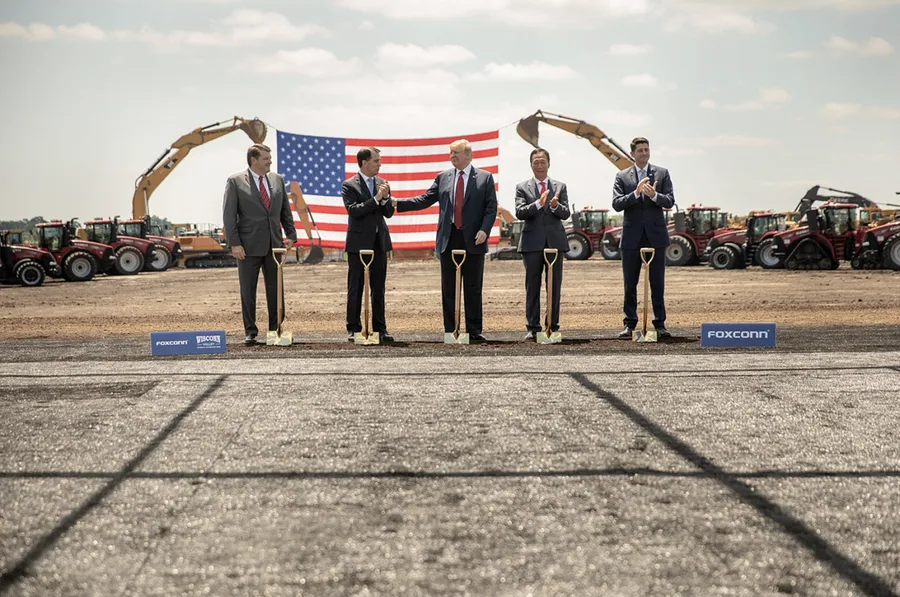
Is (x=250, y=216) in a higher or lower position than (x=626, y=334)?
higher

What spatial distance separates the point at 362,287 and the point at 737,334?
3.28 metres

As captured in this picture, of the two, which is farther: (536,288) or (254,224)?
(536,288)

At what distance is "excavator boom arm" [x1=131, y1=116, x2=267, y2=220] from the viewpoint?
32844mm

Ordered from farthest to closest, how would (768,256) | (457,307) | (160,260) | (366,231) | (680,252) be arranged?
(160,260), (680,252), (768,256), (366,231), (457,307)

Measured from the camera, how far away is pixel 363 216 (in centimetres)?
759

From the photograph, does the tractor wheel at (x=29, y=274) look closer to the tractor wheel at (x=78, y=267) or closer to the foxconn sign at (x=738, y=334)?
the tractor wheel at (x=78, y=267)

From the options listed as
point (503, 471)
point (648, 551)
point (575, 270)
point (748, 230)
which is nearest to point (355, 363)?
point (503, 471)

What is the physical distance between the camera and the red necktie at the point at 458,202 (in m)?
7.57

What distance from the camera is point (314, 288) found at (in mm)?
19016

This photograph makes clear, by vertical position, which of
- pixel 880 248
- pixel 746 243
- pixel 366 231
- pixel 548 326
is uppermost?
pixel 366 231

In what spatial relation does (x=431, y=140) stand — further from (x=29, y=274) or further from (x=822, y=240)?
(x=822, y=240)

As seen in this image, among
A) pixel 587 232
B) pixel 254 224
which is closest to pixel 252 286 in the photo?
pixel 254 224

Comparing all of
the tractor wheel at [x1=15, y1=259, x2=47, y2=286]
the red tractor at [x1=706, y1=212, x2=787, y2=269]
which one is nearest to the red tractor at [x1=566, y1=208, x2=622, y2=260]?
the red tractor at [x1=706, y1=212, x2=787, y2=269]

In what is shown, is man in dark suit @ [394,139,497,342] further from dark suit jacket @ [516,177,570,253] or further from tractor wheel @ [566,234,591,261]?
tractor wheel @ [566,234,591,261]
